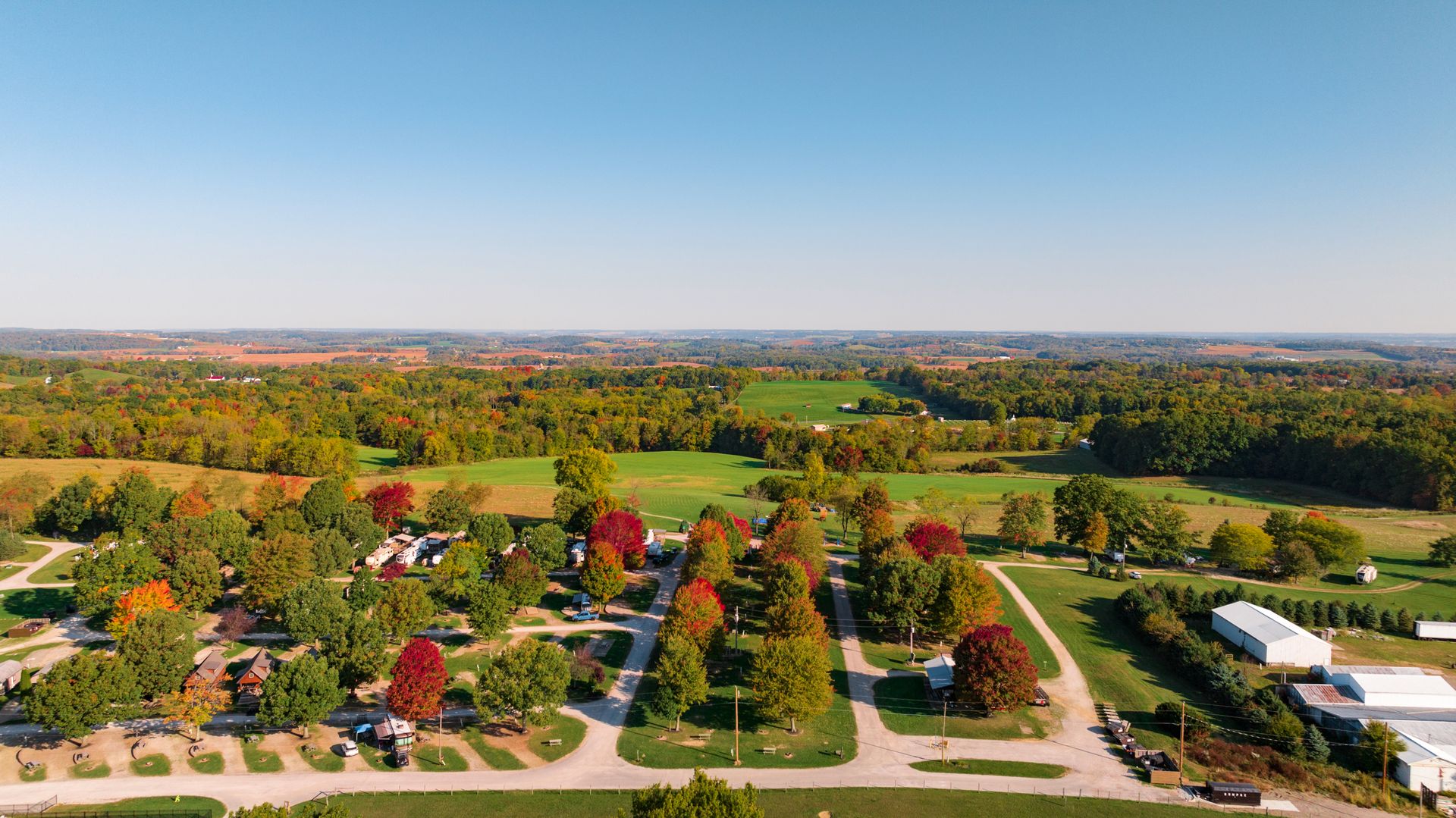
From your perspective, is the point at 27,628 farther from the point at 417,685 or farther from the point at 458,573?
the point at 417,685

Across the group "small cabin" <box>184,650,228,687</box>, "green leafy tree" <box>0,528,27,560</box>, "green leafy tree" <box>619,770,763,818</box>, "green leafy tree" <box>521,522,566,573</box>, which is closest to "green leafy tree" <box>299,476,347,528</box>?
"green leafy tree" <box>521,522,566,573</box>

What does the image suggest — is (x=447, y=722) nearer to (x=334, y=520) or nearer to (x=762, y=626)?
(x=762, y=626)

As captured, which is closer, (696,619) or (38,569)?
(696,619)

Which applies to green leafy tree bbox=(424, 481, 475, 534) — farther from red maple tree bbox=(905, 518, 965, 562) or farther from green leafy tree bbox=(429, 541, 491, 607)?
red maple tree bbox=(905, 518, 965, 562)

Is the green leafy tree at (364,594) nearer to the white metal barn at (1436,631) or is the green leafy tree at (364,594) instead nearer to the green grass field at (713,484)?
the green grass field at (713,484)

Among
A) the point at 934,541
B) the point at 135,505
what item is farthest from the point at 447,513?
the point at 934,541

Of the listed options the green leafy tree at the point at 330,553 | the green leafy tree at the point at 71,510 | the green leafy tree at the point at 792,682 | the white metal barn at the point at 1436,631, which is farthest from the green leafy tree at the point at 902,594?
the green leafy tree at the point at 71,510
